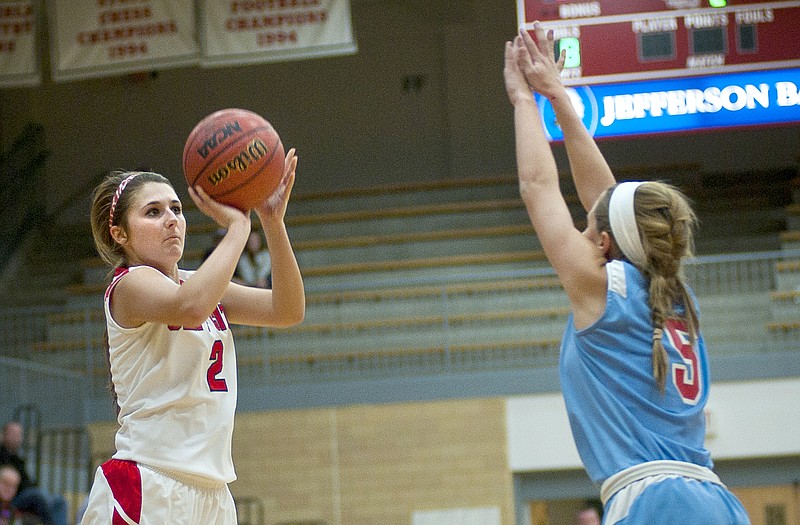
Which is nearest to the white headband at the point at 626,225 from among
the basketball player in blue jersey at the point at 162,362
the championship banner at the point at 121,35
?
the basketball player in blue jersey at the point at 162,362

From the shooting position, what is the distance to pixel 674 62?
7.32 meters

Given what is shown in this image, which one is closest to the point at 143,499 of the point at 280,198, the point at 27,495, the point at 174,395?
the point at 174,395

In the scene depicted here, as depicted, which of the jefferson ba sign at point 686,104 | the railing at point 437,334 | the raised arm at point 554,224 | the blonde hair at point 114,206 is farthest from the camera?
the railing at point 437,334

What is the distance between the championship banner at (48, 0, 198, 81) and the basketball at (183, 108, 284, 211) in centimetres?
666

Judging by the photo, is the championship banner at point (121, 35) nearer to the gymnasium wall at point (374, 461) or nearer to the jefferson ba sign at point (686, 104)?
the gymnasium wall at point (374, 461)

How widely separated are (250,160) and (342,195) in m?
10.6

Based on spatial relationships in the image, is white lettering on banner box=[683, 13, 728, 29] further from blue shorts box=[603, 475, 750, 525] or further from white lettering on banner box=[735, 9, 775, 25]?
blue shorts box=[603, 475, 750, 525]

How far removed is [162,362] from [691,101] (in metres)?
5.09

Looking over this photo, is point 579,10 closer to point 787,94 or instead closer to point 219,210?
point 787,94

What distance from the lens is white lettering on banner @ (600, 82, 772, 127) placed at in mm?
7156

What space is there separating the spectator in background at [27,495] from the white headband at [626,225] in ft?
24.4

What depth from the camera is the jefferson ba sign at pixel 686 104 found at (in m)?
7.12

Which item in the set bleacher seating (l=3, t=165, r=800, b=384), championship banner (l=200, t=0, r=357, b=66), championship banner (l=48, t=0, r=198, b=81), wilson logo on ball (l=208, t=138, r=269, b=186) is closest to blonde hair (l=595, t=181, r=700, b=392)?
wilson logo on ball (l=208, t=138, r=269, b=186)

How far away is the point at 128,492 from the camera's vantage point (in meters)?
2.83
